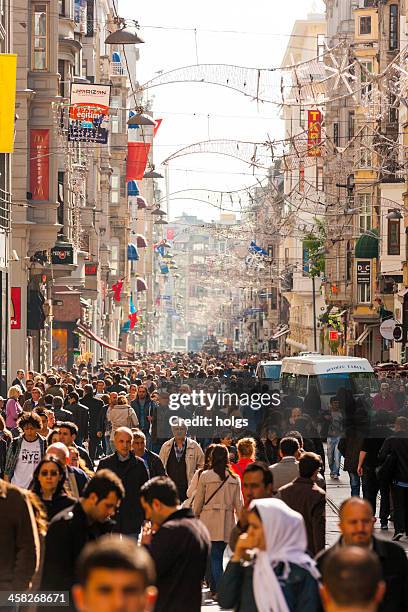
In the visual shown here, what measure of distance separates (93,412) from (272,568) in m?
18.7

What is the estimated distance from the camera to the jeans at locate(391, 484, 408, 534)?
18.5 meters

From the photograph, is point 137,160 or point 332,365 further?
point 137,160

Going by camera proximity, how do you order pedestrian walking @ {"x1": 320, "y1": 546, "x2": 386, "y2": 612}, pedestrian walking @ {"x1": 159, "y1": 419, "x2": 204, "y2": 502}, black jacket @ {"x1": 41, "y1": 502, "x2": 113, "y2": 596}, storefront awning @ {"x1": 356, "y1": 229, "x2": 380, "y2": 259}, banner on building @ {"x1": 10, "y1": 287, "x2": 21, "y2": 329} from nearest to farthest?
pedestrian walking @ {"x1": 320, "y1": 546, "x2": 386, "y2": 612} → black jacket @ {"x1": 41, "y1": 502, "x2": 113, "y2": 596} → pedestrian walking @ {"x1": 159, "y1": 419, "x2": 204, "y2": 502} → banner on building @ {"x1": 10, "y1": 287, "x2": 21, "y2": 329} → storefront awning @ {"x1": 356, "y1": 229, "x2": 380, "y2": 259}

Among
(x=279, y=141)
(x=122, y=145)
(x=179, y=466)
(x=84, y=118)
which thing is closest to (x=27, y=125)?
(x=84, y=118)

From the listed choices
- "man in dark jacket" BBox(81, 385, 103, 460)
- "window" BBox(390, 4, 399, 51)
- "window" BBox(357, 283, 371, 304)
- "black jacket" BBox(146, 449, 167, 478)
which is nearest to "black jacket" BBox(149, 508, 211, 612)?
"black jacket" BBox(146, 449, 167, 478)

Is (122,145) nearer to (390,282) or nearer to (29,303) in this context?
(390,282)

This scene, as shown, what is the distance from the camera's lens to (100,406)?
2594 centimetres

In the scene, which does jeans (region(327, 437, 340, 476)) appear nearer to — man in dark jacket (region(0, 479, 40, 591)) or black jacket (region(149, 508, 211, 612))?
man in dark jacket (region(0, 479, 40, 591))

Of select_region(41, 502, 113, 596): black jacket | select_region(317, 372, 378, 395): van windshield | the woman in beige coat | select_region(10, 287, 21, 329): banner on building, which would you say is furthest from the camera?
select_region(10, 287, 21, 329): banner on building

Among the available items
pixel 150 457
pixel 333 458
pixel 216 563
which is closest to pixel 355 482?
pixel 333 458

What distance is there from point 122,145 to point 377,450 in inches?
3138

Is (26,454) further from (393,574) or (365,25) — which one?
(365,25)

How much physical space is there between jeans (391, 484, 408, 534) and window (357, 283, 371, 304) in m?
51.4

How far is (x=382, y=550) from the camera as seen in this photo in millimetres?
7605
